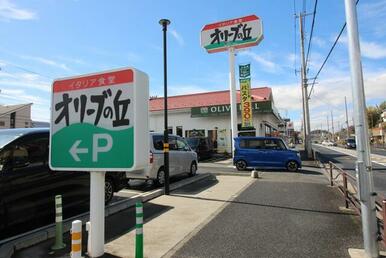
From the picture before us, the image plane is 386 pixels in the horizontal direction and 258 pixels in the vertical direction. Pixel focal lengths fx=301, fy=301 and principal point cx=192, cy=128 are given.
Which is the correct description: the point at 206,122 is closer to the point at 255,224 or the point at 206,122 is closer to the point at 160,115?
the point at 160,115

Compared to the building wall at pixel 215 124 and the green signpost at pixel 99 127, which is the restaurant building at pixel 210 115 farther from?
the green signpost at pixel 99 127

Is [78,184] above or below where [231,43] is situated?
below

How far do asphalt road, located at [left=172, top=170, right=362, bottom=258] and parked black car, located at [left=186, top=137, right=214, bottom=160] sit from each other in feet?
40.9

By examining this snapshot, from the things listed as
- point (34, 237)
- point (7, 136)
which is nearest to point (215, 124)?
point (7, 136)

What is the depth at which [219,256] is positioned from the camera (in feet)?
14.8

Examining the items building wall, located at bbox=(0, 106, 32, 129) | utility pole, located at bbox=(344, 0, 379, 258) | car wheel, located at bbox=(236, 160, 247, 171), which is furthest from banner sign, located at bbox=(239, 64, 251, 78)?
building wall, located at bbox=(0, 106, 32, 129)

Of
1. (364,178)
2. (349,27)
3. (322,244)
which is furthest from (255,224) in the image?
(349,27)

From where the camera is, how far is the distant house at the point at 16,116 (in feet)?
113

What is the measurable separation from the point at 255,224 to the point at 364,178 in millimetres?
2430

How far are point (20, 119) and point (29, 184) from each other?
35134 mm

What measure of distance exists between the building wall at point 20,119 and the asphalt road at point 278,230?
34549mm

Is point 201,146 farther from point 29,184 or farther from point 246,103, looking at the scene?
point 29,184

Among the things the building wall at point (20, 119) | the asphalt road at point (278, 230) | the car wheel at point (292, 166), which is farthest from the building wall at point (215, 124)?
the asphalt road at point (278, 230)

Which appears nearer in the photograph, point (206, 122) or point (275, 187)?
point (275, 187)
